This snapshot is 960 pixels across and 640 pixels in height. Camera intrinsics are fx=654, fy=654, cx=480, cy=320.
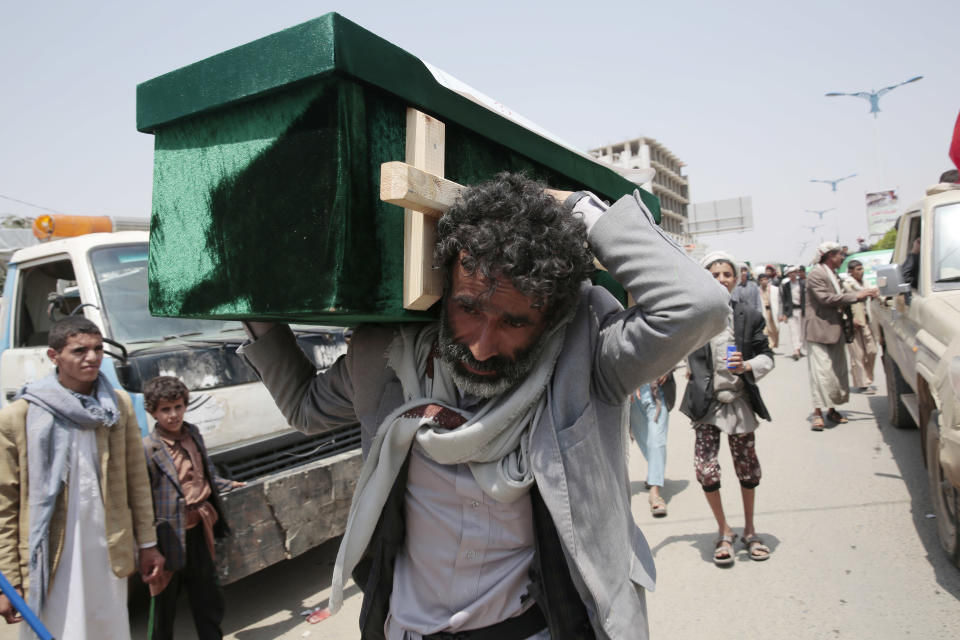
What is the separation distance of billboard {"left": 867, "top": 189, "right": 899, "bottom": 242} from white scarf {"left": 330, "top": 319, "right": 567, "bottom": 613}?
29.3 metres

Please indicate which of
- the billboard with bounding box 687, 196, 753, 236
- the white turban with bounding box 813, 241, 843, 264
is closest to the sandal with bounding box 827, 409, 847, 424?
the white turban with bounding box 813, 241, 843, 264

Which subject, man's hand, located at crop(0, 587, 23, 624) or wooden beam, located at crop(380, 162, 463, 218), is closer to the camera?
wooden beam, located at crop(380, 162, 463, 218)

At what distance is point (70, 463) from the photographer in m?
2.99

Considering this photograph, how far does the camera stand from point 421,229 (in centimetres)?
145

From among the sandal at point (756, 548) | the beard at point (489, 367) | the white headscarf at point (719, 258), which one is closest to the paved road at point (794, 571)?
the sandal at point (756, 548)

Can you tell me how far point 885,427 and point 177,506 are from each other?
292 inches

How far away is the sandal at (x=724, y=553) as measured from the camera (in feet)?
14.3

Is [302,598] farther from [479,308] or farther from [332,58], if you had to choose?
[332,58]

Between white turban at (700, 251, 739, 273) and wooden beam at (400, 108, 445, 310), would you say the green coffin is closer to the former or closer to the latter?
wooden beam at (400, 108, 445, 310)

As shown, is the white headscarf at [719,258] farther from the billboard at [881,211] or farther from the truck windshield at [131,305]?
the billboard at [881,211]

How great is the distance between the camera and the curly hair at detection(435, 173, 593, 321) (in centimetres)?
141

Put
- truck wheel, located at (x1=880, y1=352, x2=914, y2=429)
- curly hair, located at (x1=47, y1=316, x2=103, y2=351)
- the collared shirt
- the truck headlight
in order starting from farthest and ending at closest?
truck wheel, located at (x1=880, y1=352, x2=914, y2=429), the truck headlight, curly hair, located at (x1=47, y1=316, x2=103, y2=351), the collared shirt

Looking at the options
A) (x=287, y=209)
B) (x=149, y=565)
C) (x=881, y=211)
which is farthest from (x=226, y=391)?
(x=881, y=211)

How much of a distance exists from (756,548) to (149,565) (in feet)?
12.2
